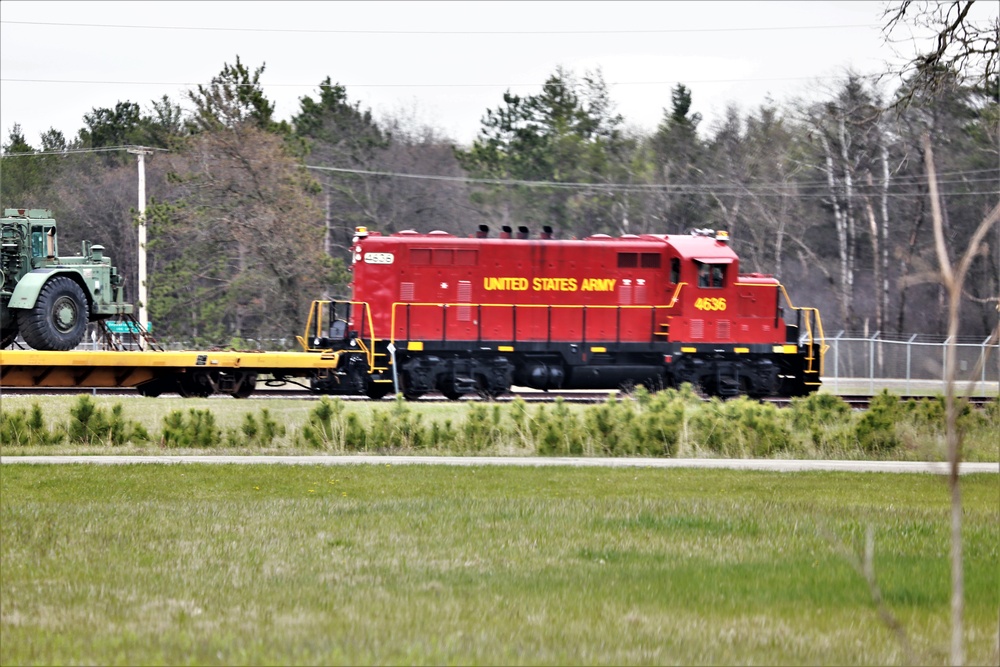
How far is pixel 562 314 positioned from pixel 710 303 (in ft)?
10.9

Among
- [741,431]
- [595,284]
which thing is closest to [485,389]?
[595,284]

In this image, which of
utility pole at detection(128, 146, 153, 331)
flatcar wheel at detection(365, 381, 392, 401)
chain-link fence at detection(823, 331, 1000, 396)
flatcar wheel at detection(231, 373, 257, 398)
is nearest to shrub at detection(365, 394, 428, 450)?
flatcar wheel at detection(231, 373, 257, 398)

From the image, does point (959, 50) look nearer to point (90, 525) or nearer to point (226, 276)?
point (90, 525)

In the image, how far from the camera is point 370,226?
4784cm

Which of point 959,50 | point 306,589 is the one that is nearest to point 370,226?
point 959,50

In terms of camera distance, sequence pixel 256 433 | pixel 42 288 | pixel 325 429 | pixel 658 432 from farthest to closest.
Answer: pixel 42 288
pixel 256 433
pixel 325 429
pixel 658 432

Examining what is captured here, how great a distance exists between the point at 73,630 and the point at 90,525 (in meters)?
3.36

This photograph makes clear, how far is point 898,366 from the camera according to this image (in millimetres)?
38094

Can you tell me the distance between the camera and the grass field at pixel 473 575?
5.68 meters

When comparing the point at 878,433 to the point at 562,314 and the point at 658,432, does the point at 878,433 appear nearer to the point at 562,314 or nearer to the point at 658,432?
the point at 658,432

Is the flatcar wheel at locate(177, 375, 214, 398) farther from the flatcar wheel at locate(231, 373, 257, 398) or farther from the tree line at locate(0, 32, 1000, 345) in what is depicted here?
the tree line at locate(0, 32, 1000, 345)

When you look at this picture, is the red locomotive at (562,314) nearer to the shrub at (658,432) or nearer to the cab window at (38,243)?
the cab window at (38,243)

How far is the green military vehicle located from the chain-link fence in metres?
18.7

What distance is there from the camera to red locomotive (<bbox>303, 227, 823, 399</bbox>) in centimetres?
2355
